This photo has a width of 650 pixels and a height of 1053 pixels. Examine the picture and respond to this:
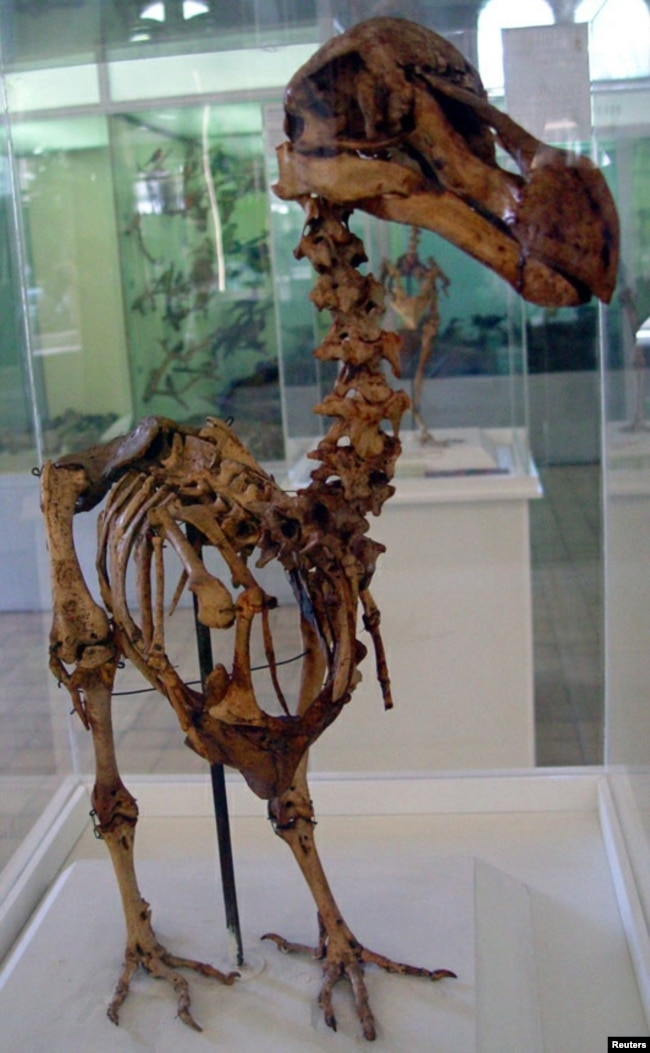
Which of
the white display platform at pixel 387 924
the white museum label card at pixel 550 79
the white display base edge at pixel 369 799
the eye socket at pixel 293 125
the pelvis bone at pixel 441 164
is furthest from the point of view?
the white museum label card at pixel 550 79

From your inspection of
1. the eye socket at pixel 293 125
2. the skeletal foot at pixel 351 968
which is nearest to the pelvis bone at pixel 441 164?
the eye socket at pixel 293 125

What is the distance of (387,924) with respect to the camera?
188 cm

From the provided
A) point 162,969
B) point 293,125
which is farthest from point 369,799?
point 293,125

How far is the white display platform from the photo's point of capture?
1.63 m

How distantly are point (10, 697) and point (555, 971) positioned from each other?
1.24 m

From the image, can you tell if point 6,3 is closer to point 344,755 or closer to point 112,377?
point 112,377

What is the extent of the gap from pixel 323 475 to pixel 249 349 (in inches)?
132

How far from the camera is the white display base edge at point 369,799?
2244mm

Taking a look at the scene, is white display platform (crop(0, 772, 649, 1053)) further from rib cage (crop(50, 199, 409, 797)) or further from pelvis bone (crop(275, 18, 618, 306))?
pelvis bone (crop(275, 18, 618, 306))

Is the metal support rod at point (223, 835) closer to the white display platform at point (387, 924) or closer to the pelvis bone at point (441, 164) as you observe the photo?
the white display platform at point (387, 924)

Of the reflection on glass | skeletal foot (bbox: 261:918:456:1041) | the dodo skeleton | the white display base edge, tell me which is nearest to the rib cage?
the dodo skeleton

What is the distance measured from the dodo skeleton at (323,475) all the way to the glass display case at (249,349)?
0.46 m

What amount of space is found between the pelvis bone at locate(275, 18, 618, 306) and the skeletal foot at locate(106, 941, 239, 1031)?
1.09m

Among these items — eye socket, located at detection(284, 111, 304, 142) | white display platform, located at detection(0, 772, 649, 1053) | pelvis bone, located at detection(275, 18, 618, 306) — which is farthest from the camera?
white display platform, located at detection(0, 772, 649, 1053)
